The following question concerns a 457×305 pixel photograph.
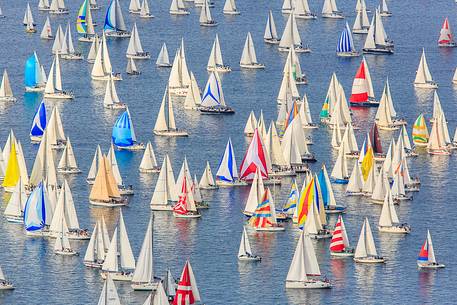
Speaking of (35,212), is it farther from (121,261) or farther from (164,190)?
(164,190)

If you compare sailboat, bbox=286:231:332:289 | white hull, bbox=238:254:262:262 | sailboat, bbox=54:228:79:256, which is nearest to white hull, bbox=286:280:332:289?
sailboat, bbox=286:231:332:289

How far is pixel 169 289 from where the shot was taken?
545 feet

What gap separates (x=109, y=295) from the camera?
522 feet

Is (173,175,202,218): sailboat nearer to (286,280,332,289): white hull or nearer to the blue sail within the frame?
the blue sail

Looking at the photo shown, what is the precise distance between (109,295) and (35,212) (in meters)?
28.6

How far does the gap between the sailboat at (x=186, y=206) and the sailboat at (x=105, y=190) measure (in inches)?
246

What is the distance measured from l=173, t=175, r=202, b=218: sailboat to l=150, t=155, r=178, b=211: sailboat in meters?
2.47

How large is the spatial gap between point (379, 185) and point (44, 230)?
103 ft

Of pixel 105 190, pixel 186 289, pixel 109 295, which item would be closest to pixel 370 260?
pixel 186 289

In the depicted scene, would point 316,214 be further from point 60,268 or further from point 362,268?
point 60,268

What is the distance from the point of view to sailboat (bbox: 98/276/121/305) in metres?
159

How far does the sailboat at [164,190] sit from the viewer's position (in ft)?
Answer: 642

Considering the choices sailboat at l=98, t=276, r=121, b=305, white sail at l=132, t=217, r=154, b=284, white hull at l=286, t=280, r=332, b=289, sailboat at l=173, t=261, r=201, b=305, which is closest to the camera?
sailboat at l=98, t=276, r=121, b=305

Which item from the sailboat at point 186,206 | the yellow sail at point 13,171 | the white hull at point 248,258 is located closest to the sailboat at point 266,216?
the sailboat at point 186,206
